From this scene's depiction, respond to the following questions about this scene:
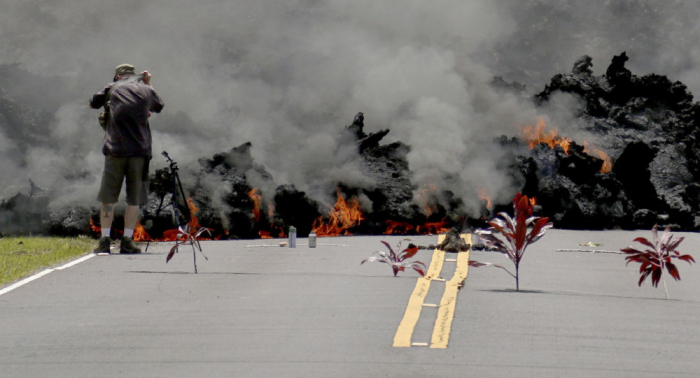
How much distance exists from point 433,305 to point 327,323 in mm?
1099

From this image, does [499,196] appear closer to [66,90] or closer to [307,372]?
[307,372]

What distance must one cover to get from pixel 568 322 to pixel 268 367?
8.55 ft

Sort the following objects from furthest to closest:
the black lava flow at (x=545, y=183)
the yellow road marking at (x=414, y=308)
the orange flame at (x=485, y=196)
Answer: the orange flame at (x=485, y=196), the black lava flow at (x=545, y=183), the yellow road marking at (x=414, y=308)

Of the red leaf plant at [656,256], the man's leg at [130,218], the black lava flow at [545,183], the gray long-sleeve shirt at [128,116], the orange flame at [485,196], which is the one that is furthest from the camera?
the orange flame at [485,196]

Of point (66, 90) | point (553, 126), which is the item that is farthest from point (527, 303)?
point (66, 90)

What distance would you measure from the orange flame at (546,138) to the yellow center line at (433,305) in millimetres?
12939

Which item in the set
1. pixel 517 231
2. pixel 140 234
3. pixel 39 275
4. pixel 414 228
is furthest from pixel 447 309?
pixel 414 228

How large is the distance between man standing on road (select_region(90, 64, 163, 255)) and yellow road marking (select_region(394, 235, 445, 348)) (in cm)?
392

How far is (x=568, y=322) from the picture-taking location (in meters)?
7.79

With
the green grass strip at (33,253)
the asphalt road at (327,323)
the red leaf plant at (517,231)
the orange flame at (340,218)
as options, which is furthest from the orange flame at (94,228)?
the red leaf plant at (517,231)

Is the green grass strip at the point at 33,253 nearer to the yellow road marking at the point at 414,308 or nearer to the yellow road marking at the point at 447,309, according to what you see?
the yellow road marking at the point at 414,308

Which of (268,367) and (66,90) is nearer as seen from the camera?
(268,367)

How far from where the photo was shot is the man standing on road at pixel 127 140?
490 inches

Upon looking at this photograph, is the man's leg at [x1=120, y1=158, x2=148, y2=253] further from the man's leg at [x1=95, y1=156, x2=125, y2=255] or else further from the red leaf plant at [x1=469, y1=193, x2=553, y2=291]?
the red leaf plant at [x1=469, y1=193, x2=553, y2=291]
